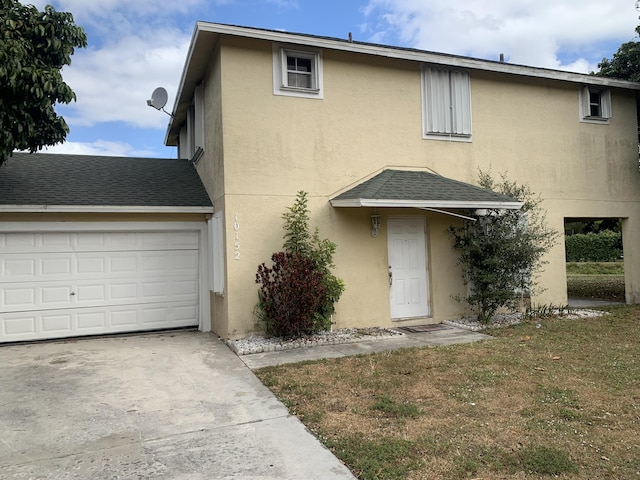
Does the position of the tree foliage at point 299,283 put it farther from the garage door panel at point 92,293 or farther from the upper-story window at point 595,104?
the upper-story window at point 595,104

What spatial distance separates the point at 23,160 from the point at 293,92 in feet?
20.8

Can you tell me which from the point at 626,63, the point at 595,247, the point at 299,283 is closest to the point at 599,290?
the point at 626,63

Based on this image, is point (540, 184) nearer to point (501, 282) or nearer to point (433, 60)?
point (501, 282)

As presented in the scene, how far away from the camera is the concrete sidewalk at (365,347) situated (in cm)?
681

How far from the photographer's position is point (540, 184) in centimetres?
1068

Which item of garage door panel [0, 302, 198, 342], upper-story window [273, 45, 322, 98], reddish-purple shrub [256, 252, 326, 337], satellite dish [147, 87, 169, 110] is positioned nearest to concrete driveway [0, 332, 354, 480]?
reddish-purple shrub [256, 252, 326, 337]

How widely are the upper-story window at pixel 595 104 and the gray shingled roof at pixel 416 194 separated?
4.32 metres

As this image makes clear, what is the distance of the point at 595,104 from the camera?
11430mm

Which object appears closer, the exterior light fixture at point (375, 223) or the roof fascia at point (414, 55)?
the roof fascia at point (414, 55)

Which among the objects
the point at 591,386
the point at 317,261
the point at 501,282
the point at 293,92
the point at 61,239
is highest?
the point at 293,92

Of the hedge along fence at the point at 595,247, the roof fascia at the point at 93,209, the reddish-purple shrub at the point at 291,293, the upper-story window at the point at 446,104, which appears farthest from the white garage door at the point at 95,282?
the hedge along fence at the point at 595,247

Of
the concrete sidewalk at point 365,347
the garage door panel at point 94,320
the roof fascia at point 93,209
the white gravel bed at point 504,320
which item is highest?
A: the roof fascia at point 93,209

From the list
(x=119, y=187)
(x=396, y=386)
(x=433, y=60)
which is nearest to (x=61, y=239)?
(x=119, y=187)

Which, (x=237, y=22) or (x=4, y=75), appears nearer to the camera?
(x=4, y=75)
